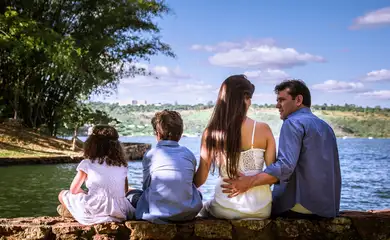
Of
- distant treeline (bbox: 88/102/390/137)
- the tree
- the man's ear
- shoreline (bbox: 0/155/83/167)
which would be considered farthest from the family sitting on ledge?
distant treeline (bbox: 88/102/390/137)

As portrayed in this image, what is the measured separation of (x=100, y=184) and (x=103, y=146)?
0.22 meters

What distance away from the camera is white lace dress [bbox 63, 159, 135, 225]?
3.11 metres

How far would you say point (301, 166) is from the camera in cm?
309

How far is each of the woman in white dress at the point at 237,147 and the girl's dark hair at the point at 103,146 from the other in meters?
0.53

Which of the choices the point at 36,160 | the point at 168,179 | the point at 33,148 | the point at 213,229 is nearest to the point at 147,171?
the point at 168,179

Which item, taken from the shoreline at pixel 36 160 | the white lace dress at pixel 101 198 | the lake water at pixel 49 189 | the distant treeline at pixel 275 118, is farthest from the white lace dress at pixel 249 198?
the distant treeline at pixel 275 118

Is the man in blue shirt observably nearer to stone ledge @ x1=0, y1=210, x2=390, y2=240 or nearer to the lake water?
stone ledge @ x1=0, y1=210, x2=390, y2=240

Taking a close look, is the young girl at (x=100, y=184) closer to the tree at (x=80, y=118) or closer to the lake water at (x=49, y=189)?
the lake water at (x=49, y=189)

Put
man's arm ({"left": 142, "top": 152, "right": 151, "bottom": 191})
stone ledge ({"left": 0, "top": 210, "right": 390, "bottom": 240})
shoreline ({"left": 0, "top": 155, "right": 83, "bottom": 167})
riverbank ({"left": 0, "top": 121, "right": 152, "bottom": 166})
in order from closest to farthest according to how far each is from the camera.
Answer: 1. stone ledge ({"left": 0, "top": 210, "right": 390, "bottom": 240})
2. man's arm ({"left": 142, "top": 152, "right": 151, "bottom": 191})
3. shoreline ({"left": 0, "top": 155, "right": 83, "bottom": 167})
4. riverbank ({"left": 0, "top": 121, "right": 152, "bottom": 166})

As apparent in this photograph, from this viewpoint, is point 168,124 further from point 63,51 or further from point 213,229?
point 63,51

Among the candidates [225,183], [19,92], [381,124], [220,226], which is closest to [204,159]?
[225,183]

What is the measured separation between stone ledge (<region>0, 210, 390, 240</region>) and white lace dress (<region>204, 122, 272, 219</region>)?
5 cm

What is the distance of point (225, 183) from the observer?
10.0 feet

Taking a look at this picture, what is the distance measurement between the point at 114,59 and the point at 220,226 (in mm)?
18973
